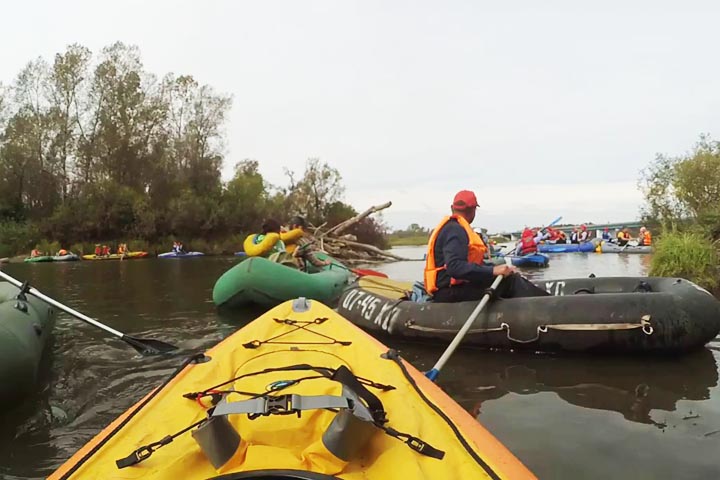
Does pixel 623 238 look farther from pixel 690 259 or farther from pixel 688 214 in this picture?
pixel 690 259

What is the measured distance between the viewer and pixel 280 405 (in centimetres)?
172

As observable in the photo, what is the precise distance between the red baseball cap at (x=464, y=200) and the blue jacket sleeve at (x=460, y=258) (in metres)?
0.22

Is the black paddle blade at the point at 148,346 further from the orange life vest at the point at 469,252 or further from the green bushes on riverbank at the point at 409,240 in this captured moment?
the green bushes on riverbank at the point at 409,240

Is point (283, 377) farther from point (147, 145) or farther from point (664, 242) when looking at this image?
point (147, 145)

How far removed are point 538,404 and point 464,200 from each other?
1.97m

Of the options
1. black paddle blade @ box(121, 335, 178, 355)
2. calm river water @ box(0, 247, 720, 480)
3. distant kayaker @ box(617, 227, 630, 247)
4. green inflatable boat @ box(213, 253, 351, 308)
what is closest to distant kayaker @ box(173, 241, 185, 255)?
distant kayaker @ box(617, 227, 630, 247)

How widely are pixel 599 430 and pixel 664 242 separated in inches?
233

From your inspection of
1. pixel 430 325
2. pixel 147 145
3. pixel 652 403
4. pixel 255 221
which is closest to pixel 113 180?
pixel 147 145

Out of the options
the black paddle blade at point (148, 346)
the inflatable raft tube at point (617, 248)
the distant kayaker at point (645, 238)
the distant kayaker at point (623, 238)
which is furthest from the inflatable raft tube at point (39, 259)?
the distant kayaker at point (623, 238)

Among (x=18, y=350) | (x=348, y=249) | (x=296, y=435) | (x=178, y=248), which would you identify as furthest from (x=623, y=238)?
(x=296, y=435)

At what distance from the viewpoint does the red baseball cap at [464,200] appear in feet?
15.6

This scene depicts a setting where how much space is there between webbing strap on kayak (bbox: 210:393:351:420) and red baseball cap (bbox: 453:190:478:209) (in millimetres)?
3258

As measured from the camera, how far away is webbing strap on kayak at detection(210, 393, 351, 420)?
168cm

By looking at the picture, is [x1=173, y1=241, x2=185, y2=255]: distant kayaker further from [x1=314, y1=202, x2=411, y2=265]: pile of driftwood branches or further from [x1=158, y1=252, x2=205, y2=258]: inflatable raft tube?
[x1=314, y1=202, x2=411, y2=265]: pile of driftwood branches
